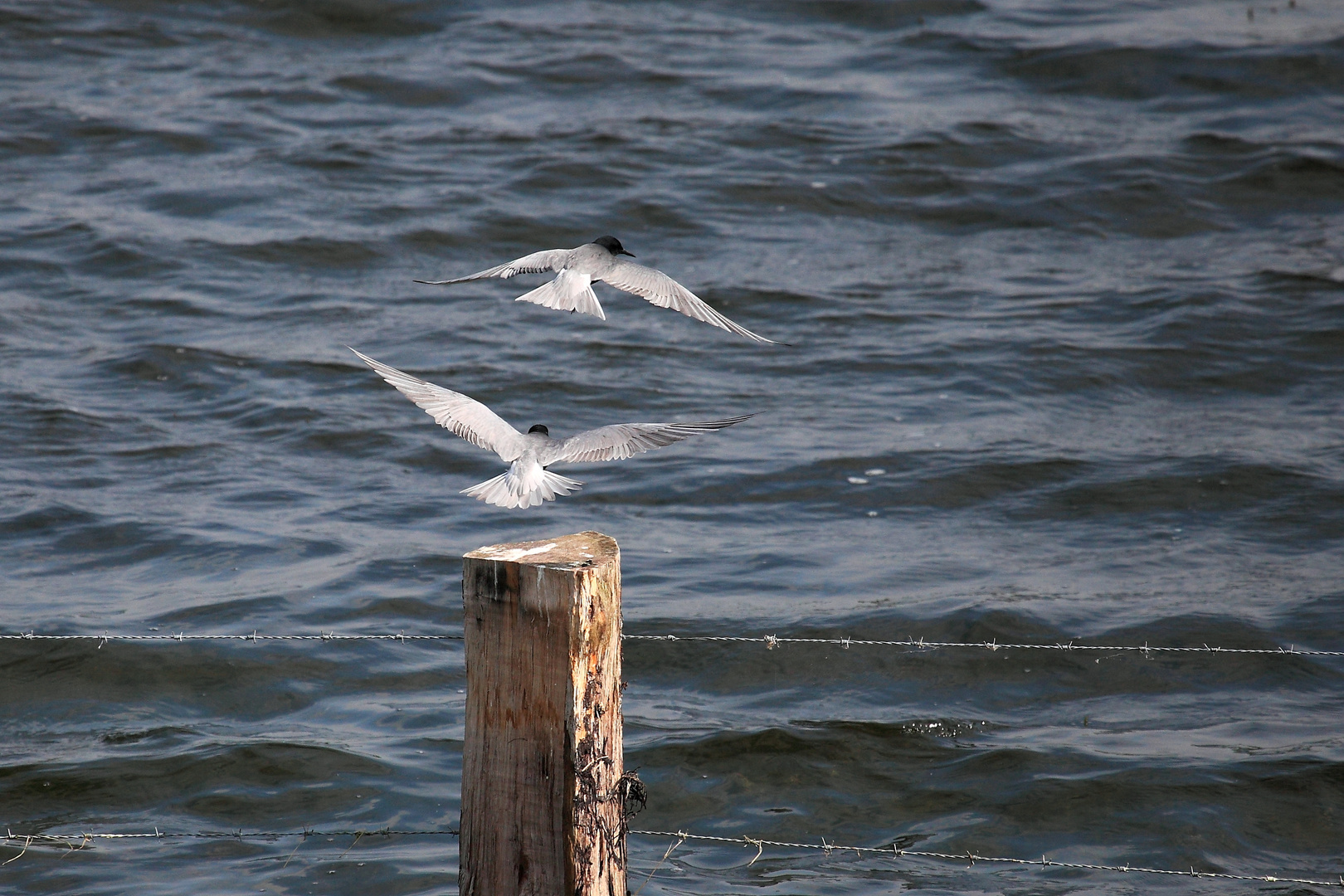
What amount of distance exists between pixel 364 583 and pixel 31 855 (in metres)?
2.59

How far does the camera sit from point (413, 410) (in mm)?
10461

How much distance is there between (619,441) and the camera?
3.87 meters

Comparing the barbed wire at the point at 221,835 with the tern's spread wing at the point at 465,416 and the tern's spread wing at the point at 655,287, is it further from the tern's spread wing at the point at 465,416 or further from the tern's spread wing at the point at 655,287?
the tern's spread wing at the point at 655,287

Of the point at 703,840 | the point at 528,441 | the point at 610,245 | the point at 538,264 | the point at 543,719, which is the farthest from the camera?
the point at 703,840

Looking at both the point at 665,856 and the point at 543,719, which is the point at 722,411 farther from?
the point at 543,719

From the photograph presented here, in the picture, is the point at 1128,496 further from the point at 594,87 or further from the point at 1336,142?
the point at 594,87

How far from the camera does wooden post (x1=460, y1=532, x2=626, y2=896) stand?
3465 mm

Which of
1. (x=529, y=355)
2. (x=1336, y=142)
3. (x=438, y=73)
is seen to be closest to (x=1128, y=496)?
(x=529, y=355)

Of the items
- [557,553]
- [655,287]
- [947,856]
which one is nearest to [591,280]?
[655,287]

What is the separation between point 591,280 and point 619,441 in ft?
3.30

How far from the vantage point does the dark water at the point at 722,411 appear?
591 centimetres

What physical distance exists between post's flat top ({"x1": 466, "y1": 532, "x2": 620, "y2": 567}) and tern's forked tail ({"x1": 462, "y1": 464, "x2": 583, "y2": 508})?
124mm

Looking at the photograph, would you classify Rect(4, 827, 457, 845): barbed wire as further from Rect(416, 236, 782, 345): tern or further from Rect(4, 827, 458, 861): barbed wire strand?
Rect(416, 236, 782, 345): tern

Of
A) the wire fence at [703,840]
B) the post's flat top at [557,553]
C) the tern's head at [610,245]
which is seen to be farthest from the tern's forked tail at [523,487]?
the wire fence at [703,840]
